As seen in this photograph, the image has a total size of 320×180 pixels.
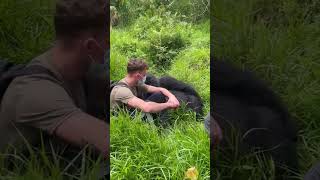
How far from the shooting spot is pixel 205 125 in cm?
299

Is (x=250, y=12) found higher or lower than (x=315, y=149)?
higher

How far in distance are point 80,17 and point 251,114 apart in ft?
2.99

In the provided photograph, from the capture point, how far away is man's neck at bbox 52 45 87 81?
2.83 m

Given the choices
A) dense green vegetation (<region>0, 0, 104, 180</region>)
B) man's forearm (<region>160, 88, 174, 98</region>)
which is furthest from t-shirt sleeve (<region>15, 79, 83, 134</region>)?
man's forearm (<region>160, 88, 174, 98</region>)

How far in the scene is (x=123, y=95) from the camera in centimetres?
291

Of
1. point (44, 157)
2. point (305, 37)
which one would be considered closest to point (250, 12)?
point (305, 37)

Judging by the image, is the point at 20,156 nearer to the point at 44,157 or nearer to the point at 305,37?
the point at 44,157

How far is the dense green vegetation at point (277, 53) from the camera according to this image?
293cm

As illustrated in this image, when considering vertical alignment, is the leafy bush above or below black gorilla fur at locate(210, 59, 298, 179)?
above

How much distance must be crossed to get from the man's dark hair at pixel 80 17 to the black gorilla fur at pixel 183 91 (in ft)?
1.20

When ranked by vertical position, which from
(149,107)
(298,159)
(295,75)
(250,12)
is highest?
(250,12)

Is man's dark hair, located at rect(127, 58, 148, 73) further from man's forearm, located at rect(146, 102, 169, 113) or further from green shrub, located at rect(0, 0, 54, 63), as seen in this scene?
→ green shrub, located at rect(0, 0, 54, 63)

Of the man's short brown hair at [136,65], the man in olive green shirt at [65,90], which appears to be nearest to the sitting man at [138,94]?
the man's short brown hair at [136,65]

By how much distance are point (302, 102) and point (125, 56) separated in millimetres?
856
